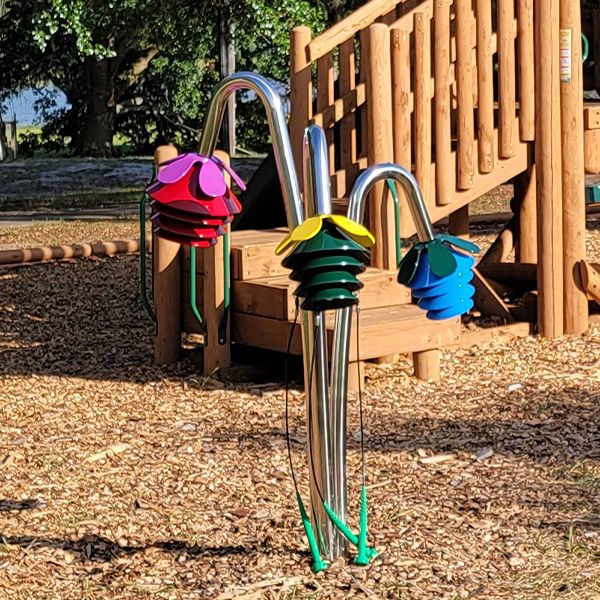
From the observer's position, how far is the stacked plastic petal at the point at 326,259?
Answer: 3367 millimetres

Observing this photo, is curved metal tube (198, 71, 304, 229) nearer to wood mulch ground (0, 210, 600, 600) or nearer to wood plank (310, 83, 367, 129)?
wood mulch ground (0, 210, 600, 600)

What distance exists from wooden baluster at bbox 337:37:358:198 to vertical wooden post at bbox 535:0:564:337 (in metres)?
1.11

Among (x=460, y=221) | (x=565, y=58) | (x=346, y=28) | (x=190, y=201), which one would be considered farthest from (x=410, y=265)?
(x=460, y=221)

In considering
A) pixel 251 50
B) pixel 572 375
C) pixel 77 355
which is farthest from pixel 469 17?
pixel 251 50

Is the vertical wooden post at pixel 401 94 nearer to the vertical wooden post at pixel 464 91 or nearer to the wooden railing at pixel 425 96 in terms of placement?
the wooden railing at pixel 425 96

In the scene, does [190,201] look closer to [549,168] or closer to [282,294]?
[282,294]

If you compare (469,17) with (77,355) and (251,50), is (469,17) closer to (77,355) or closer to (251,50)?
(77,355)

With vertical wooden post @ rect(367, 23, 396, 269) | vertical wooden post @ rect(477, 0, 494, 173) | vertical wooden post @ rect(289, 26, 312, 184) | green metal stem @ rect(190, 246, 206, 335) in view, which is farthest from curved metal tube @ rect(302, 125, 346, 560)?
vertical wooden post @ rect(477, 0, 494, 173)

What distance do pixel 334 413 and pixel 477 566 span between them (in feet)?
2.54

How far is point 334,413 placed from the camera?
389 centimetres

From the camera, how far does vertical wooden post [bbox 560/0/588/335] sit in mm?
7672

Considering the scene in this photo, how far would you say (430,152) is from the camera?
7.29 m

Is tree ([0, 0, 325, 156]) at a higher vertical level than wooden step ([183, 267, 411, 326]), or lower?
higher

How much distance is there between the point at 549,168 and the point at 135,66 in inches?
746
